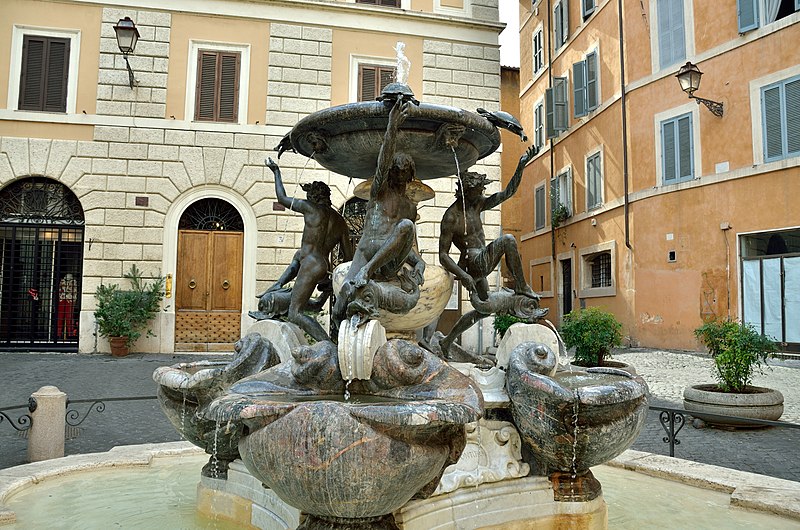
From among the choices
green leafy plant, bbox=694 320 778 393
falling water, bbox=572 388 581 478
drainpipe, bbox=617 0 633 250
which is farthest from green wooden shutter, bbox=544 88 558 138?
falling water, bbox=572 388 581 478

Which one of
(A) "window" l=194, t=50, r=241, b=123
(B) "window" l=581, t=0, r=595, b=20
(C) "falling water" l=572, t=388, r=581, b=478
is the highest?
(B) "window" l=581, t=0, r=595, b=20

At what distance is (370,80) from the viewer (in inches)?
586

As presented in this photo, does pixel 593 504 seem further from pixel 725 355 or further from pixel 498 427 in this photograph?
pixel 725 355

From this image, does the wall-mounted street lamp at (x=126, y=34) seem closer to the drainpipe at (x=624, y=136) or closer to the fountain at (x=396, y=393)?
the fountain at (x=396, y=393)

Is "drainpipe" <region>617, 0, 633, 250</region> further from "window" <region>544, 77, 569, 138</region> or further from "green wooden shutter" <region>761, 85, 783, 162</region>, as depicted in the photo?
"green wooden shutter" <region>761, 85, 783, 162</region>

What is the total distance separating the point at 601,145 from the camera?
1903cm

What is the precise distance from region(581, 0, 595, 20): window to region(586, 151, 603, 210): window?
4.81m

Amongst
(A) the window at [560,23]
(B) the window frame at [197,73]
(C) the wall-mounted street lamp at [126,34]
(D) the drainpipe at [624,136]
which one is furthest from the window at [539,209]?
(C) the wall-mounted street lamp at [126,34]

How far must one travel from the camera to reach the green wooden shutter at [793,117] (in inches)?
500

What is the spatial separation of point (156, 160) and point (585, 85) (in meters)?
13.7

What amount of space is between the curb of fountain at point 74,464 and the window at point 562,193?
18.6 meters

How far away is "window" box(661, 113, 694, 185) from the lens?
1524cm

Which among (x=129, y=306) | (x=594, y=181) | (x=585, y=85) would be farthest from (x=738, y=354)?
(x=585, y=85)

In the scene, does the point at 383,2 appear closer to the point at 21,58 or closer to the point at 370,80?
the point at 370,80
